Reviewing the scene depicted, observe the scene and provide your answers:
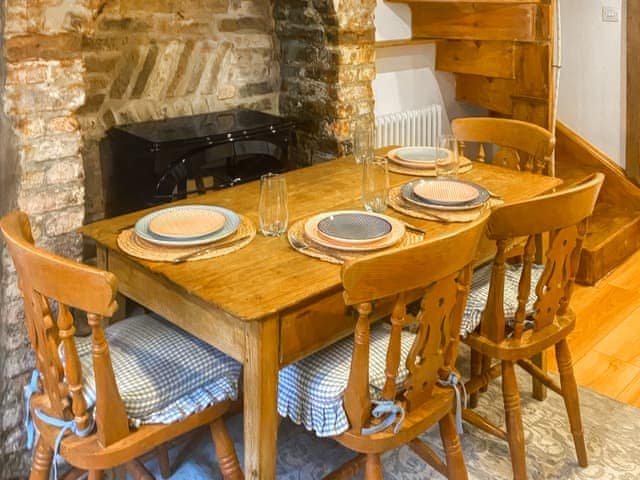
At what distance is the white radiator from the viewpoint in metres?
3.82

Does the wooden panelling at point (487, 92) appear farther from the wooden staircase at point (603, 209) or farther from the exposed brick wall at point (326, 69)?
the exposed brick wall at point (326, 69)

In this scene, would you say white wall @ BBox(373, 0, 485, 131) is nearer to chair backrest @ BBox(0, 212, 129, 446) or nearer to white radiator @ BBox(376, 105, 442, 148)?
white radiator @ BBox(376, 105, 442, 148)

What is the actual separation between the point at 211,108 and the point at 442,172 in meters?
1.18

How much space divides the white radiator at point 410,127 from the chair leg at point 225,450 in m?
2.21

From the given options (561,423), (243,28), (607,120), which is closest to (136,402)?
(561,423)

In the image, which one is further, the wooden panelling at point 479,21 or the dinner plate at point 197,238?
the wooden panelling at point 479,21

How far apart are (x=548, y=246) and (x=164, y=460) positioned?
1318mm

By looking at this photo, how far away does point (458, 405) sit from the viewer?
185cm

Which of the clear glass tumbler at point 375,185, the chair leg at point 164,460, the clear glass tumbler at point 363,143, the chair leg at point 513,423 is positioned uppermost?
the clear glass tumbler at point 363,143

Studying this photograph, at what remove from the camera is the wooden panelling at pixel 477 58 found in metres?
3.68

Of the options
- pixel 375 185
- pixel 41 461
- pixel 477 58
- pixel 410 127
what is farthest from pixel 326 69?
pixel 41 461

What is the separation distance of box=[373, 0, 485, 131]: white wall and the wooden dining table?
2.08 m

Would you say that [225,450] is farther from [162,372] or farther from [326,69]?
[326,69]

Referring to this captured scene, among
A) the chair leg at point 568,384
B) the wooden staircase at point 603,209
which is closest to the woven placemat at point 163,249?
the chair leg at point 568,384
